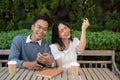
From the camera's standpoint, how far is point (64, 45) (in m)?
3.74

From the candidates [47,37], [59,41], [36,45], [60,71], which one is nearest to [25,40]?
[36,45]

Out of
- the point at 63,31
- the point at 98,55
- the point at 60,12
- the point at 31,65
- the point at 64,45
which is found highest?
the point at 60,12

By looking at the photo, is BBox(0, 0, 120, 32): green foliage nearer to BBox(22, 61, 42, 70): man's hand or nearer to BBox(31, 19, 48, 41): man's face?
BBox(31, 19, 48, 41): man's face

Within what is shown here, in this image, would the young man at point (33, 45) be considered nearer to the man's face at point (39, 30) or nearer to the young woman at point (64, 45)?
the man's face at point (39, 30)

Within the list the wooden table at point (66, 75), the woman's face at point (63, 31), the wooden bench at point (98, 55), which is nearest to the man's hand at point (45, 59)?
the wooden table at point (66, 75)

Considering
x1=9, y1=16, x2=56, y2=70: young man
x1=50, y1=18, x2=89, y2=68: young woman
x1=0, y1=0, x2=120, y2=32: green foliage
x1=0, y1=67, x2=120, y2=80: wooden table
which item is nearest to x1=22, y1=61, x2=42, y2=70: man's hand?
x1=0, y1=67, x2=120, y2=80: wooden table

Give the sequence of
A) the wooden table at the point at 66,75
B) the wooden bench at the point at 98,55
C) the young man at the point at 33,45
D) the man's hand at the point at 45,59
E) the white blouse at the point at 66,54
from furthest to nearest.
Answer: the wooden bench at the point at 98,55, the white blouse at the point at 66,54, the young man at the point at 33,45, the man's hand at the point at 45,59, the wooden table at the point at 66,75

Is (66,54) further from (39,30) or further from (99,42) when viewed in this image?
(99,42)

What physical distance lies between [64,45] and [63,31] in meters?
0.22

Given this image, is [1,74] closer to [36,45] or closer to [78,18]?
[36,45]

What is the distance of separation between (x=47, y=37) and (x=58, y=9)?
1.57 metres

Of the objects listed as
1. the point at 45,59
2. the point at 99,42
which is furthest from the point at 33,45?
the point at 99,42

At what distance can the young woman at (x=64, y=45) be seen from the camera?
361 centimetres

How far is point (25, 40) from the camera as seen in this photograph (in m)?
3.57
